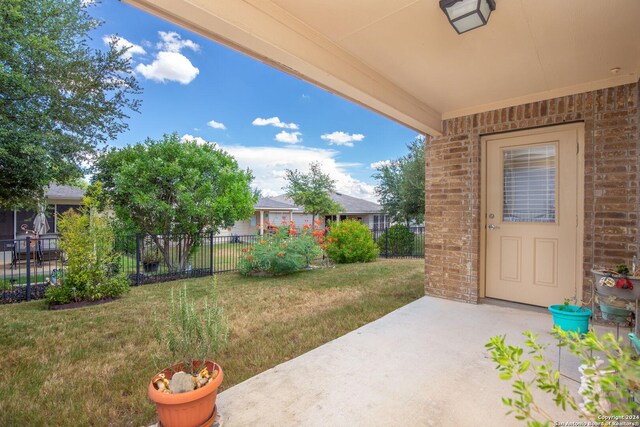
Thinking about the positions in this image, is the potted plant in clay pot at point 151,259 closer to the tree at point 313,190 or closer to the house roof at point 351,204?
the tree at point 313,190

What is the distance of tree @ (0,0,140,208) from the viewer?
5746mm

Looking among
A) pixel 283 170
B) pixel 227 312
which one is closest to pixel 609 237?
pixel 227 312

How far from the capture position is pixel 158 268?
25.5 ft

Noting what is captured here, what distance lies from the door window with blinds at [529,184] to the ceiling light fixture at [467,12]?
219 cm

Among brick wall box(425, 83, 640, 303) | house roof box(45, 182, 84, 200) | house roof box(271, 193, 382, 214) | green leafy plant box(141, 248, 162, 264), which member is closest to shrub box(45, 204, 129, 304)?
green leafy plant box(141, 248, 162, 264)

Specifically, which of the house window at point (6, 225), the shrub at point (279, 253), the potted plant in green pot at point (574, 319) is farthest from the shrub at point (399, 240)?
the house window at point (6, 225)

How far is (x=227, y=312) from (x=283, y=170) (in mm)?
15886

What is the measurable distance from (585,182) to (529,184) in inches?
21.6

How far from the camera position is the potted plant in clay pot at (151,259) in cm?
766

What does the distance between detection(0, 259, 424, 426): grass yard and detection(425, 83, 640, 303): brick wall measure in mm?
755

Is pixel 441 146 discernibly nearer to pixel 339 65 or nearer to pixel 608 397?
pixel 339 65

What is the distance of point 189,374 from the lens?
1745 mm

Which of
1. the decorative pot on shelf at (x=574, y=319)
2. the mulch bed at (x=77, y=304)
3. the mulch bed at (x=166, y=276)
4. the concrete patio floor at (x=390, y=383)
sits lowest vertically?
the mulch bed at (x=166, y=276)

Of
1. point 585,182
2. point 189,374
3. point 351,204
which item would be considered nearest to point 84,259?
point 189,374
